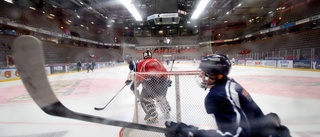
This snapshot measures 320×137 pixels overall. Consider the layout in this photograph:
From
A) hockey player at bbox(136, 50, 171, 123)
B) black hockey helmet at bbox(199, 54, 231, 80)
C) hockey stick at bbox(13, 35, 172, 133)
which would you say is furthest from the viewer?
hockey player at bbox(136, 50, 171, 123)

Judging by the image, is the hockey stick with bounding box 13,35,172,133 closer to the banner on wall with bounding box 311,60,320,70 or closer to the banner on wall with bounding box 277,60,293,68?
the banner on wall with bounding box 311,60,320,70

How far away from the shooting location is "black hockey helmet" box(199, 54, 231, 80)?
3.45ft

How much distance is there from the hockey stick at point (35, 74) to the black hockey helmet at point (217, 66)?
0.46 metres

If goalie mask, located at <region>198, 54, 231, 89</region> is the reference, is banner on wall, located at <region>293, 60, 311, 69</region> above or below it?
below

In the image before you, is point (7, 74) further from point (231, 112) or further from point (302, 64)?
point (302, 64)

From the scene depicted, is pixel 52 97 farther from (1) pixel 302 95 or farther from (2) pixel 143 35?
(2) pixel 143 35

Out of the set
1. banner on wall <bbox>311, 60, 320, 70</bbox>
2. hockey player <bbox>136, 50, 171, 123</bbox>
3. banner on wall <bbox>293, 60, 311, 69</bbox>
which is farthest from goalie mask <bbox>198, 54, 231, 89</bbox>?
banner on wall <bbox>293, 60, 311, 69</bbox>

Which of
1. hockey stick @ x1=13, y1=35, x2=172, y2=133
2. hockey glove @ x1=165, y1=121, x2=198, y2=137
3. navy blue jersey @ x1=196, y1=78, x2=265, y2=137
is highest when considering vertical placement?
hockey stick @ x1=13, y1=35, x2=172, y2=133

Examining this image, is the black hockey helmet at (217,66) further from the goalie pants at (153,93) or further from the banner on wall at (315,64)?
the banner on wall at (315,64)

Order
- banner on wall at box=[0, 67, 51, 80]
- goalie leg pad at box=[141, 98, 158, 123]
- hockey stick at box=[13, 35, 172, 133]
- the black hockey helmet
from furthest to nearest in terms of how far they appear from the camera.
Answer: banner on wall at box=[0, 67, 51, 80]
goalie leg pad at box=[141, 98, 158, 123]
the black hockey helmet
hockey stick at box=[13, 35, 172, 133]

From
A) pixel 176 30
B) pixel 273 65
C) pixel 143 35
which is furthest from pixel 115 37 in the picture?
pixel 273 65

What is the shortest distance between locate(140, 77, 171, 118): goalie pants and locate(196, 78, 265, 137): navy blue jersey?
165cm

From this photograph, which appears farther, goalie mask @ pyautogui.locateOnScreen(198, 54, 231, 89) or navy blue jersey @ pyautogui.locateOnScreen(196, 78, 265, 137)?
goalie mask @ pyautogui.locateOnScreen(198, 54, 231, 89)

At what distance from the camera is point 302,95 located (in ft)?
14.5
